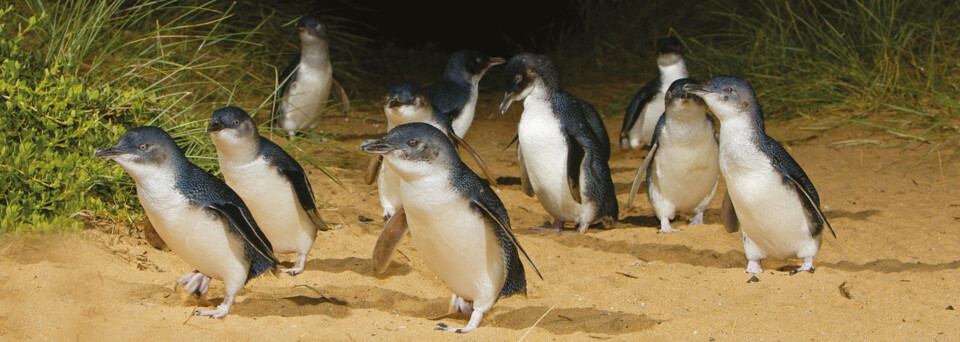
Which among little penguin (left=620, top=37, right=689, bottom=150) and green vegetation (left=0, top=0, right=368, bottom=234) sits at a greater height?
green vegetation (left=0, top=0, right=368, bottom=234)

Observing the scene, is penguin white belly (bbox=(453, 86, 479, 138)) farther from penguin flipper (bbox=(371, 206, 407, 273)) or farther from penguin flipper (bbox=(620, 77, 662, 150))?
penguin flipper (bbox=(371, 206, 407, 273))

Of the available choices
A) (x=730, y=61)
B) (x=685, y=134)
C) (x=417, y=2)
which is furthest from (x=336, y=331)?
(x=417, y=2)

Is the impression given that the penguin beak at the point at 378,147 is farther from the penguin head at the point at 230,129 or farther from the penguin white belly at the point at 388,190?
the penguin white belly at the point at 388,190

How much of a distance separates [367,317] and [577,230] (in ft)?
6.26

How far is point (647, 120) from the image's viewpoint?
23.2ft

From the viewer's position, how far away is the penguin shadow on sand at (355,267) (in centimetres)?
406

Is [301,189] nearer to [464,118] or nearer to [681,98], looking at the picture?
[681,98]

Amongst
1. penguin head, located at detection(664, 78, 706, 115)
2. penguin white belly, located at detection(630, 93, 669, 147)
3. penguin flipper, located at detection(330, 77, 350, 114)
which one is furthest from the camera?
penguin flipper, located at detection(330, 77, 350, 114)

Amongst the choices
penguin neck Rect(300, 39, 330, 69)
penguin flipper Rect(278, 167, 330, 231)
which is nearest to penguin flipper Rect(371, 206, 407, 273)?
penguin flipper Rect(278, 167, 330, 231)

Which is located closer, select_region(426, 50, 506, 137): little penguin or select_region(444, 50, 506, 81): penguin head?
select_region(426, 50, 506, 137): little penguin

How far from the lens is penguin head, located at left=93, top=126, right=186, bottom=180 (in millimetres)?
3199

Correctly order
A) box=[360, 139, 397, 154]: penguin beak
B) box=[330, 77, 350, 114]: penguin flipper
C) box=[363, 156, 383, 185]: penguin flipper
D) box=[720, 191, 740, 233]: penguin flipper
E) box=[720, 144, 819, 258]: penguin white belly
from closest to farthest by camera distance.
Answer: box=[360, 139, 397, 154]: penguin beak → box=[720, 144, 819, 258]: penguin white belly → box=[720, 191, 740, 233]: penguin flipper → box=[363, 156, 383, 185]: penguin flipper → box=[330, 77, 350, 114]: penguin flipper

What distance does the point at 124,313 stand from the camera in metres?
3.22

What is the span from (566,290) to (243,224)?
4.39ft
